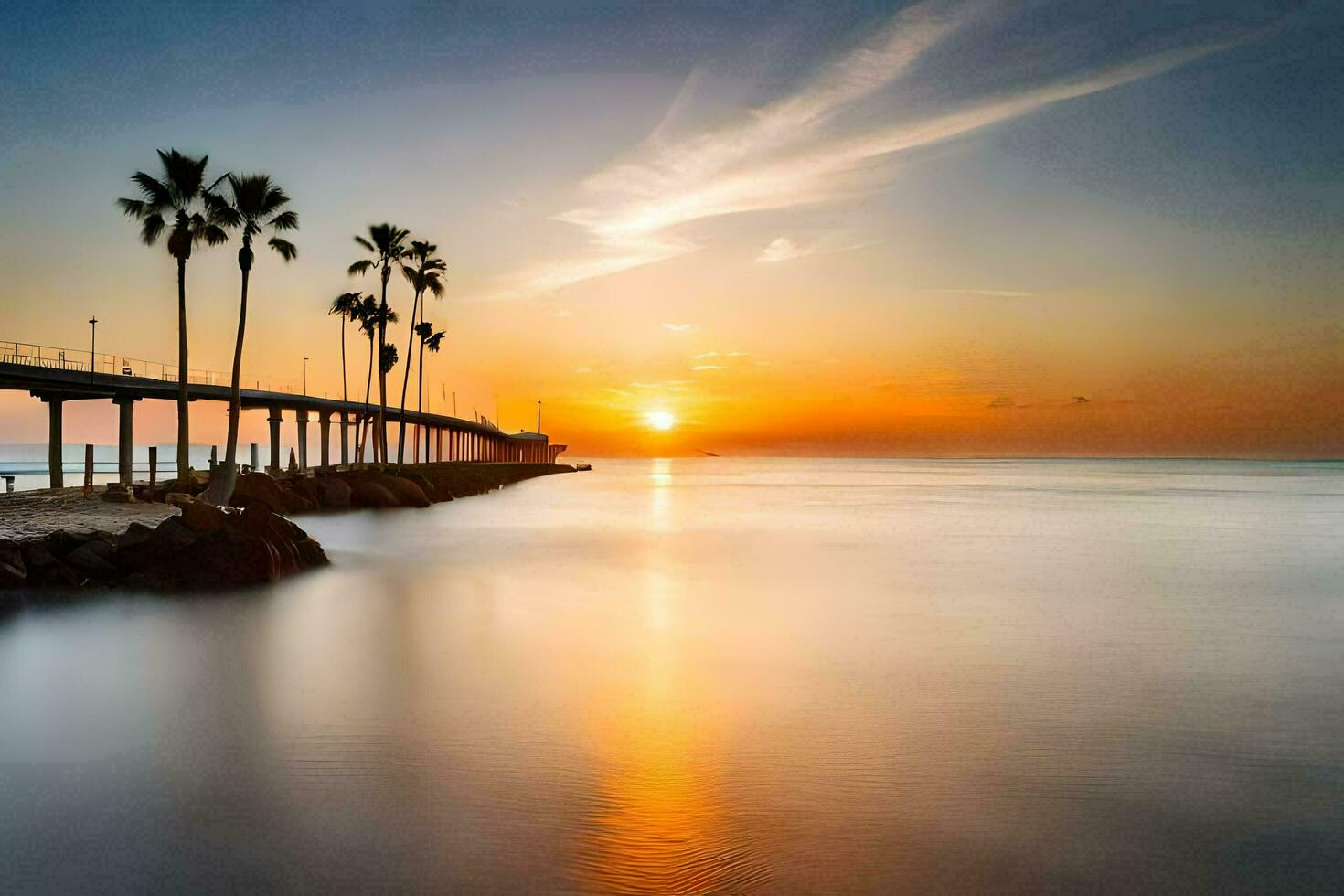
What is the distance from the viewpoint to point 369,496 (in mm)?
46781

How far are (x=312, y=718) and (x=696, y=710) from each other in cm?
409

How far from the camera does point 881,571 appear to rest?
2408cm

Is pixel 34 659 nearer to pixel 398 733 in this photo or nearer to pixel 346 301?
pixel 398 733

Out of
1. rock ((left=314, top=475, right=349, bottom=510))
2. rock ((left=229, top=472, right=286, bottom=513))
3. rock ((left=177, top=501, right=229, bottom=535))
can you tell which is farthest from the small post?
rock ((left=177, top=501, right=229, bottom=535))

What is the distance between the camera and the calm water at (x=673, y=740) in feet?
18.6

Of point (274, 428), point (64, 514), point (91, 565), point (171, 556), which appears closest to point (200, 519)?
point (171, 556)

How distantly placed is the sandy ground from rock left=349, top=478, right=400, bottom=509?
510 inches

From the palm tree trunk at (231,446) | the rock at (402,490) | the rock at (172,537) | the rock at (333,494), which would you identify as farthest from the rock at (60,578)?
the rock at (402,490)

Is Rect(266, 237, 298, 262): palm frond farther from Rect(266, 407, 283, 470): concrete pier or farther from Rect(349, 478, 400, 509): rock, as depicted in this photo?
Rect(266, 407, 283, 470): concrete pier

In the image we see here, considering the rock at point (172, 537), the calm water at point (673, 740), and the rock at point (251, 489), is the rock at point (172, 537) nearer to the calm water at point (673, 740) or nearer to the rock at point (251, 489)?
the calm water at point (673, 740)

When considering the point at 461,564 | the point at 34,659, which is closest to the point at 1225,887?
the point at 34,659

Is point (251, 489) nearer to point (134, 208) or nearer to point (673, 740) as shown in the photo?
point (134, 208)

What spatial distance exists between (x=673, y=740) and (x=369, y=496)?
41565 mm

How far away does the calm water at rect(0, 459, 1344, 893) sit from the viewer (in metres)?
5.66
